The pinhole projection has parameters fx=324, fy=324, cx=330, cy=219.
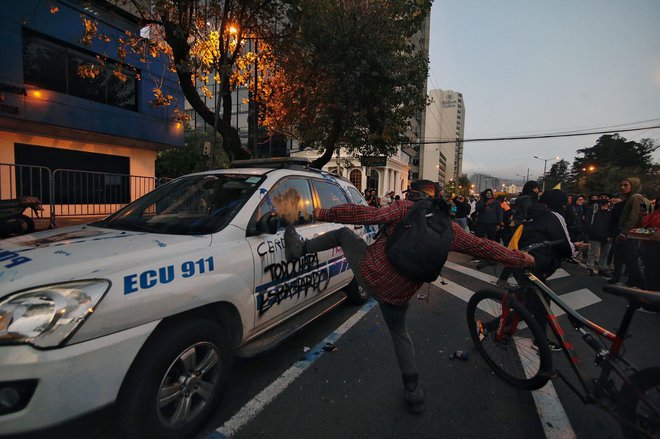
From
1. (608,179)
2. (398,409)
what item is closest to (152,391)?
(398,409)

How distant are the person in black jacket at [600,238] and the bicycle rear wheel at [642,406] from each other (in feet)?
22.6

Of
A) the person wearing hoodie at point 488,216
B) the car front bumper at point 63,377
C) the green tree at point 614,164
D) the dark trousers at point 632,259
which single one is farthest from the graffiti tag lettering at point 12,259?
the green tree at point 614,164

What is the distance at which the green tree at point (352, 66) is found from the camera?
27.6ft

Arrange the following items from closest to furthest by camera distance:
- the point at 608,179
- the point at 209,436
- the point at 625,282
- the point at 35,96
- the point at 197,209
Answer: the point at 209,436, the point at 197,209, the point at 625,282, the point at 35,96, the point at 608,179

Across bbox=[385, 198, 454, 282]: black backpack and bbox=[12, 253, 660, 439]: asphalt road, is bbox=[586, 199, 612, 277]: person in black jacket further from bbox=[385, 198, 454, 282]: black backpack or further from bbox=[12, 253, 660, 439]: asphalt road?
bbox=[385, 198, 454, 282]: black backpack

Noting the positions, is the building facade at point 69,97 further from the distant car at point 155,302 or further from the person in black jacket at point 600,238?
the person in black jacket at point 600,238

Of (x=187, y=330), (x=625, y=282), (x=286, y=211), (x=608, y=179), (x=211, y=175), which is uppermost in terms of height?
(x=608, y=179)

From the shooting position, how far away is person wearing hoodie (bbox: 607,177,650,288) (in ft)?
18.8

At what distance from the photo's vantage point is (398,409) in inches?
100

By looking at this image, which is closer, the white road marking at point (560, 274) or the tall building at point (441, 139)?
the white road marking at point (560, 274)

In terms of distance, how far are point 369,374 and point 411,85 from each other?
893 cm

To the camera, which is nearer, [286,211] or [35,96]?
[286,211]

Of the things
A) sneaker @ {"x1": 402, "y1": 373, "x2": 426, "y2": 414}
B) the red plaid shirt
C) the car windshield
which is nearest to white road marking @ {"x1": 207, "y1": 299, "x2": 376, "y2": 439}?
sneaker @ {"x1": 402, "y1": 373, "x2": 426, "y2": 414}

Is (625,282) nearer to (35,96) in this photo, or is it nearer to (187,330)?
(187,330)
